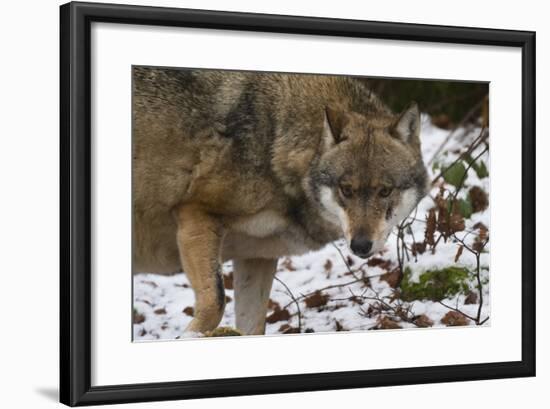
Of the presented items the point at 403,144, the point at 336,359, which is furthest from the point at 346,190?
the point at 336,359

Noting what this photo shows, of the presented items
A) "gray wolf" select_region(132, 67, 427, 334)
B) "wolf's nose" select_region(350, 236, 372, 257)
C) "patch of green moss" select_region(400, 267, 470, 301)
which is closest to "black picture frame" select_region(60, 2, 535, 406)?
"gray wolf" select_region(132, 67, 427, 334)

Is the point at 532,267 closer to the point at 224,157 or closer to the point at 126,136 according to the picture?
the point at 224,157

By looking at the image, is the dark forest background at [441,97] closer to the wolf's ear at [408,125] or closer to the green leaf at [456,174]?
the wolf's ear at [408,125]

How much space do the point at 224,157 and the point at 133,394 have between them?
149cm

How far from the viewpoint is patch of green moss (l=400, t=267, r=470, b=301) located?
20.0 ft

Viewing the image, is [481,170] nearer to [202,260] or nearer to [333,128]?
[333,128]

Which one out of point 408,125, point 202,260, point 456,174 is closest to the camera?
point 202,260

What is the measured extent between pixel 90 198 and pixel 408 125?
204cm

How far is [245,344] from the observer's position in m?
5.37

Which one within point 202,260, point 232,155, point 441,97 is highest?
point 441,97

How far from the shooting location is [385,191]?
576 centimetres

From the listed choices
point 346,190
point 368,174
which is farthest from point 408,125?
point 346,190

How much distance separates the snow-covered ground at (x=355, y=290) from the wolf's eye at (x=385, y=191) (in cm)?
44

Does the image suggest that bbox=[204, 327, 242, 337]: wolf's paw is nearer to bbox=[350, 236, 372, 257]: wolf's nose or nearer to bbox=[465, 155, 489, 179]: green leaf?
bbox=[350, 236, 372, 257]: wolf's nose
